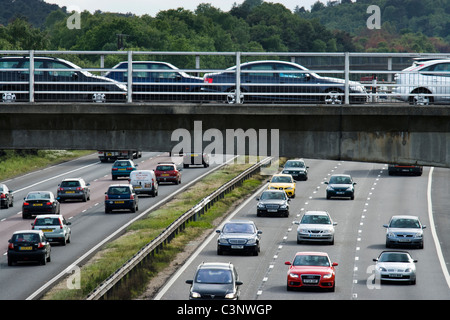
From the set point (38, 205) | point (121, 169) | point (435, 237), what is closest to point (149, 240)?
point (38, 205)

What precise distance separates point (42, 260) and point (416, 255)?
60.8 feet

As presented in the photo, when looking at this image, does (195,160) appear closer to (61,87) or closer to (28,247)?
(28,247)

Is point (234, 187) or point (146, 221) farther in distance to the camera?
point (234, 187)

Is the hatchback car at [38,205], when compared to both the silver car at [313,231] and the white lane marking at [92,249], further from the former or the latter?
the silver car at [313,231]

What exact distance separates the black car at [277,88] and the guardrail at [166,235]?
8.87 m

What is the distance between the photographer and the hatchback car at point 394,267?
147ft

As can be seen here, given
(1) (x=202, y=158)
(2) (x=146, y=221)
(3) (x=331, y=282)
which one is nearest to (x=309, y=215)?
(2) (x=146, y=221)

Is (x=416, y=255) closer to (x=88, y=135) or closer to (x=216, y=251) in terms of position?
(x=216, y=251)

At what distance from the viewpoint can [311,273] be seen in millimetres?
42469

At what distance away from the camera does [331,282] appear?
42500mm

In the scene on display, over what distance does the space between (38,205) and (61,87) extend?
33316 mm

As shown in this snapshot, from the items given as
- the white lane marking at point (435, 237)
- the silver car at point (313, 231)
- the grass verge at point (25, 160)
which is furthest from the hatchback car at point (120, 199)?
the grass verge at point (25, 160)

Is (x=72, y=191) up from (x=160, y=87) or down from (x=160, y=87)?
down

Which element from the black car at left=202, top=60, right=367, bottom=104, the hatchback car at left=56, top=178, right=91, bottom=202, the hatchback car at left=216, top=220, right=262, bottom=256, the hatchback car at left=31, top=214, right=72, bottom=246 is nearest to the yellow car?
the hatchback car at left=56, top=178, right=91, bottom=202
